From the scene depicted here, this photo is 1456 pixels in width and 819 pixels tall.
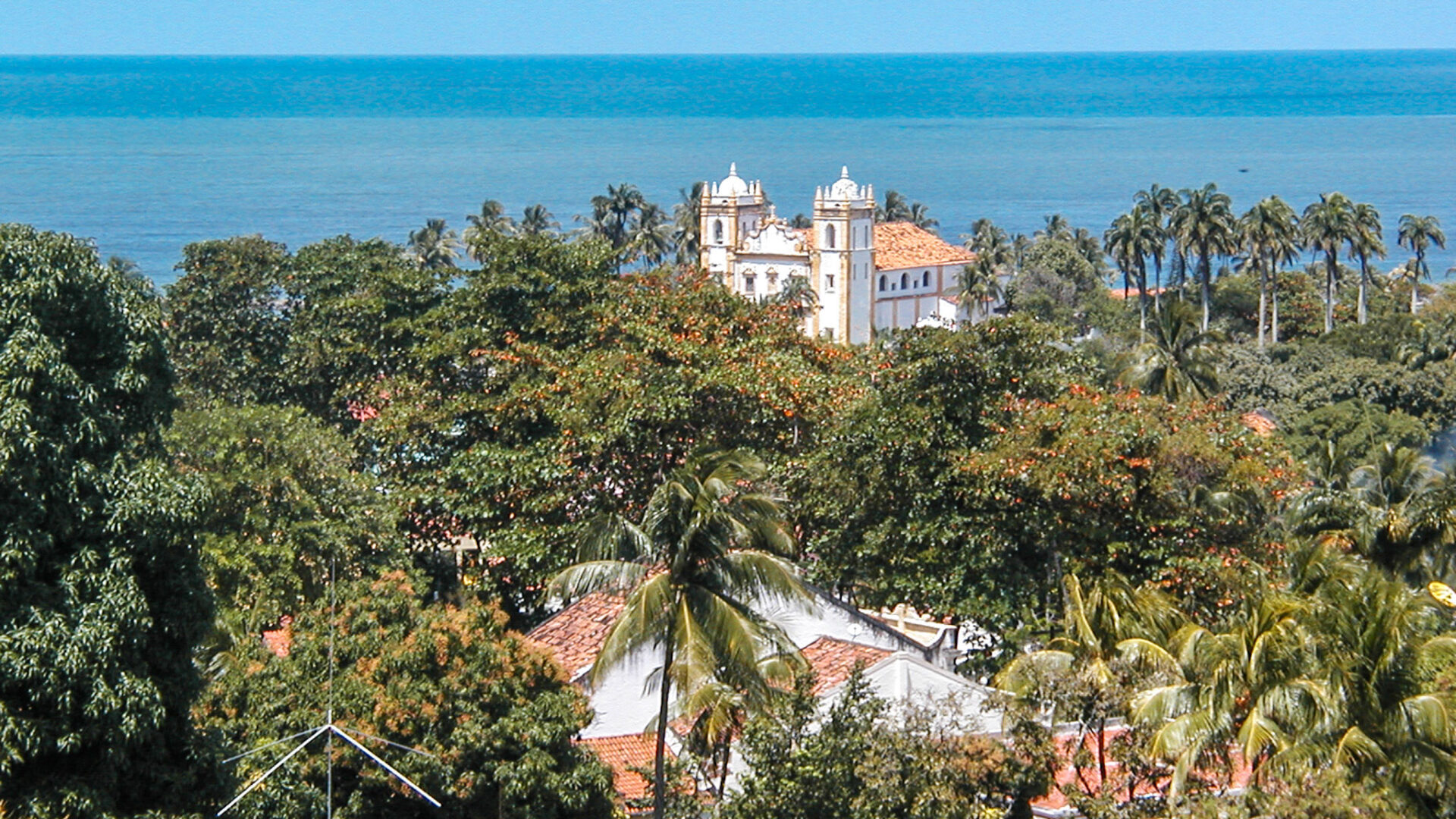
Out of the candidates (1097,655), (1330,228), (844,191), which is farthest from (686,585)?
(844,191)

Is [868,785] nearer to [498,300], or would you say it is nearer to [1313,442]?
[498,300]

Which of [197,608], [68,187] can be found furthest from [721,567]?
[68,187]

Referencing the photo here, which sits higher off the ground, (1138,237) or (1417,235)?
(1417,235)

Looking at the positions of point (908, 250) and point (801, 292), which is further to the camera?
point (908, 250)

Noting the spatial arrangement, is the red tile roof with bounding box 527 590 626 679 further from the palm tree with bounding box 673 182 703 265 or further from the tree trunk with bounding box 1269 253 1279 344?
the palm tree with bounding box 673 182 703 265

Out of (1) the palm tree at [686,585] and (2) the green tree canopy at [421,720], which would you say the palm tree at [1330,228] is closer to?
(1) the palm tree at [686,585]

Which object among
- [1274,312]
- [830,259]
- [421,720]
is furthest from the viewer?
[830,259]

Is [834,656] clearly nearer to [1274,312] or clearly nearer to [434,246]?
[1274,312]

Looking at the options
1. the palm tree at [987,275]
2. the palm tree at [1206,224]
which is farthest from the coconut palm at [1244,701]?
the palm tree at [987,275]
